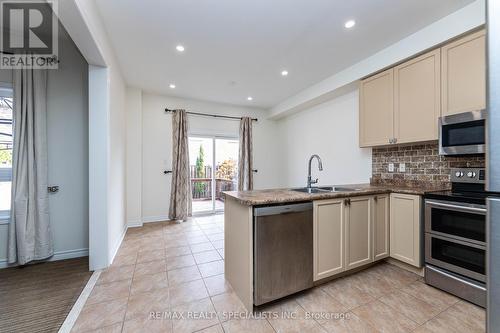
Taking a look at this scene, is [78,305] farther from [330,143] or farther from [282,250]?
[330,143]

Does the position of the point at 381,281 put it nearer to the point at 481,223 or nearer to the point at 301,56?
the point at 481,223

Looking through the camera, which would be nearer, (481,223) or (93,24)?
(481,223)

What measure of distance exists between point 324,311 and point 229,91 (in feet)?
12.7

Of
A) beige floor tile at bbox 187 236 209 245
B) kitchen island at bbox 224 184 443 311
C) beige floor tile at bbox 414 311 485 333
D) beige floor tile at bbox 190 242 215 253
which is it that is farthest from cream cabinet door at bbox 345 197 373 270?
beige floor tile at bbox 187 236 209 245

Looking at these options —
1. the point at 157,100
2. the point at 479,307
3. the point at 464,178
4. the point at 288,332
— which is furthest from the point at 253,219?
the point at 157,100

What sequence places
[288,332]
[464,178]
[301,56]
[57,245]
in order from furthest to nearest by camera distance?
1. [301,56]
2. [57,245]
3. [464,178]
4. [288,332]

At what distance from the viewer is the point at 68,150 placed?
2611 millimetres

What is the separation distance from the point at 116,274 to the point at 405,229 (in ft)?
10.5

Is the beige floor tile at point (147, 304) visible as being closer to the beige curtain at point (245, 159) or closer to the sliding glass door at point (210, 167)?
the sliding glass door at point (210, 167)

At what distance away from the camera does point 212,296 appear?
1.86 metres

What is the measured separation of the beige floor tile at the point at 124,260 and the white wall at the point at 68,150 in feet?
1.68

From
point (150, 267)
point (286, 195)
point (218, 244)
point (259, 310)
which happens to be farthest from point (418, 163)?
point (150, 267)

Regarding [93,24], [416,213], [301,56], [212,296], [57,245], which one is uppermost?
[301,56]

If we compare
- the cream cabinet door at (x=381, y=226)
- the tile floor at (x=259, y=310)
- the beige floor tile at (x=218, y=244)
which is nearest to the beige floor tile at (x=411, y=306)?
the tile floor at (x=259, y=310)
